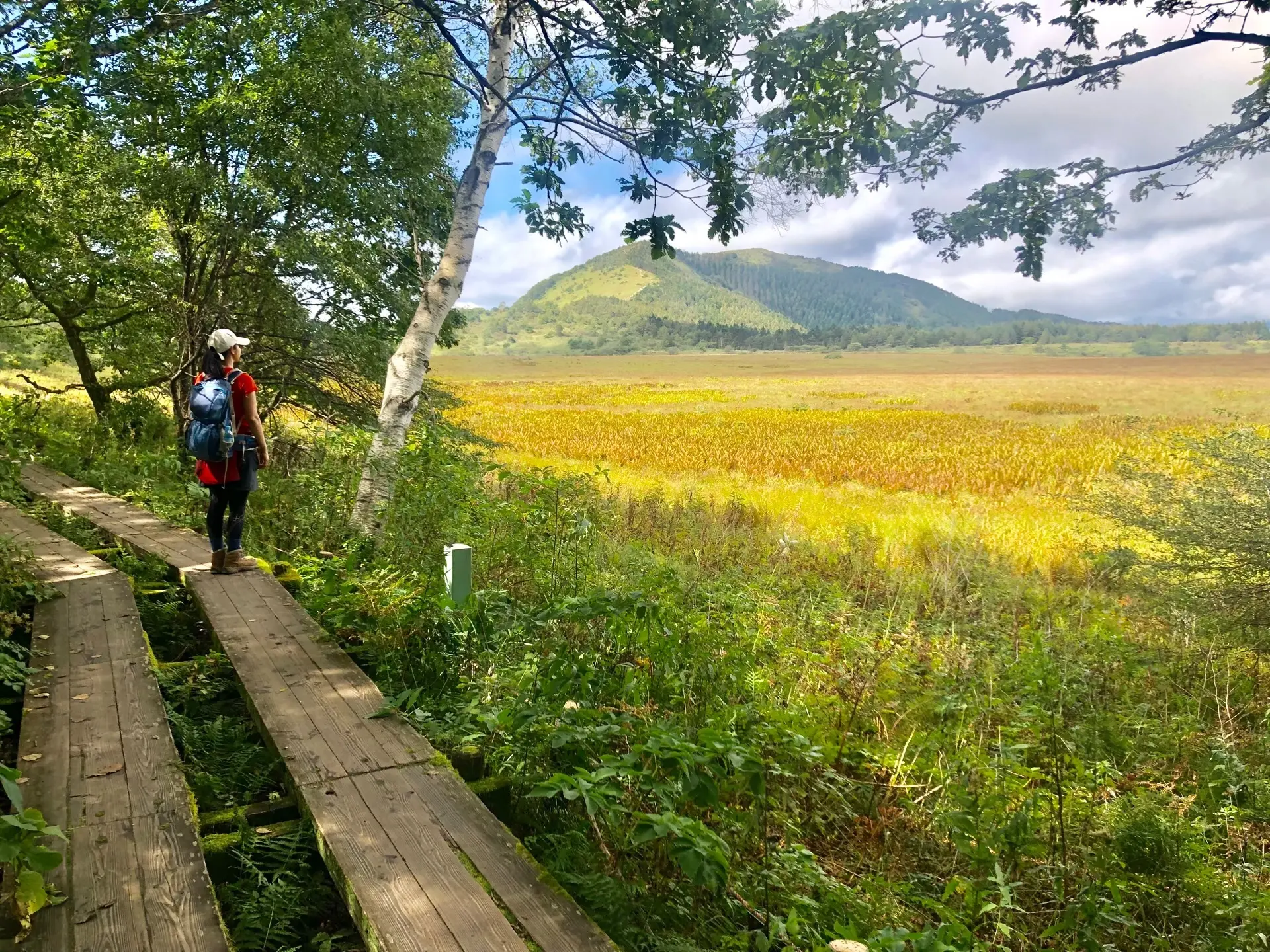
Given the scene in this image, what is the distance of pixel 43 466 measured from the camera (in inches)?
395

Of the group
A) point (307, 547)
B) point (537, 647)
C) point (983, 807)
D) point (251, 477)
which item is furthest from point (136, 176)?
point (983, 807)

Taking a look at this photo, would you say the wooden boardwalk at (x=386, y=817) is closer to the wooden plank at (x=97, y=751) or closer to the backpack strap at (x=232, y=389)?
the wooden plank at (x=97, y=751)

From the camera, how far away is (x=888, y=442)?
990 inches

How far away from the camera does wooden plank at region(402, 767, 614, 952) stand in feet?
7.12

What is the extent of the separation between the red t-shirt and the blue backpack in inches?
7.1

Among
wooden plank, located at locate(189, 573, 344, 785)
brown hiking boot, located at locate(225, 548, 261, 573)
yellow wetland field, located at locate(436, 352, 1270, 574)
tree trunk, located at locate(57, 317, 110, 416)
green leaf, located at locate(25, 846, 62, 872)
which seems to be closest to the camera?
green leaf, located at locate(25, 846, 62, 872)

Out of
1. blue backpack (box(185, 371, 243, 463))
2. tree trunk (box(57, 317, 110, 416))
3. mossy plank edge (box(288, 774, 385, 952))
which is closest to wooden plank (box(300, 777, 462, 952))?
mossy plank edge (box(288, 774, 385, 952))

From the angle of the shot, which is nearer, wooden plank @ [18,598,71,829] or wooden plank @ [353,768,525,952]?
wooden plank @ [353,768,525,952]

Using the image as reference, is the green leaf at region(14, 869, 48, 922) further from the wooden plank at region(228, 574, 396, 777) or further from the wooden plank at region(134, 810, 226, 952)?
the wooden plank at region(228, 574, 396, 777)

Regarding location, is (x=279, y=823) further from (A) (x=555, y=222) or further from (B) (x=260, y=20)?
(B) (x=260, y=20)

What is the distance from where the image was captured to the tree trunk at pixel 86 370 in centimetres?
1270

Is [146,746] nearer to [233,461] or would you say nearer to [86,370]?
[233,461]

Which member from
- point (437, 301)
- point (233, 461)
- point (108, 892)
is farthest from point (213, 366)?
point (108, 892)

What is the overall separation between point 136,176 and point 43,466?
14.0 feet
